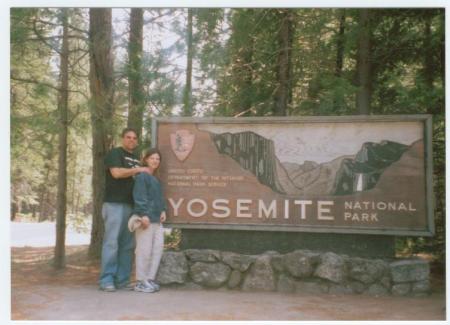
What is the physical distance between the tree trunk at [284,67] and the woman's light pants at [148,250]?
322 centimetres

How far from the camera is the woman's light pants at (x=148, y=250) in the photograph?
5234 mm

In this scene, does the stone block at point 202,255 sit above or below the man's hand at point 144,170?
below

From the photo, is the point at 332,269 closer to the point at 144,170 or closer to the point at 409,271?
the point at 409,271

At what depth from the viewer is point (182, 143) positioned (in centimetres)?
556

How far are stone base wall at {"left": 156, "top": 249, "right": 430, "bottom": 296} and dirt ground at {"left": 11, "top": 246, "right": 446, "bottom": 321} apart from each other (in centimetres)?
11

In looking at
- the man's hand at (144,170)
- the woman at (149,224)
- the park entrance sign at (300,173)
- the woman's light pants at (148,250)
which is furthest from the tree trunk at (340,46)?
the woman's light pants at (148,250)

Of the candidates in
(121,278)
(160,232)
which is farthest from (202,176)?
(121,278)

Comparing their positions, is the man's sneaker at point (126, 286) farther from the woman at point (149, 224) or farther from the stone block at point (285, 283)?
the stone block at point (285, 283)

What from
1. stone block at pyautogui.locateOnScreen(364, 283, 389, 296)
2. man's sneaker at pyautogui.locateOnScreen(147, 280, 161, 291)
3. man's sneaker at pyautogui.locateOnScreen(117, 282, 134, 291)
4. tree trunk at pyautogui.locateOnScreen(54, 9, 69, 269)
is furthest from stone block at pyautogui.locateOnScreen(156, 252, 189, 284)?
tree trunk at pyautogui.locateOnScreen(54, 9, 69, 269)

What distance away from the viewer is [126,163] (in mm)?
5305

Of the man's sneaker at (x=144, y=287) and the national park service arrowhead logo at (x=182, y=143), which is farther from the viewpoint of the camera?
the national park service arrowhead logo at (x=182, y=143)
